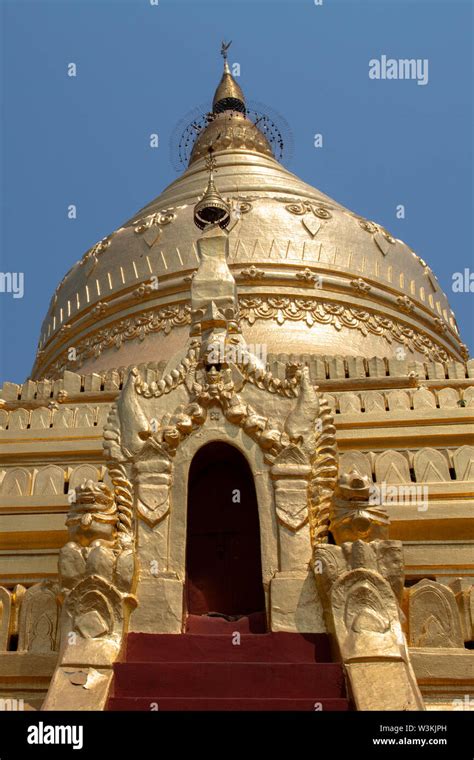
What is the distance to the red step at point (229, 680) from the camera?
7754 mm

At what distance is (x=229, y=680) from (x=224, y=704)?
369 mm

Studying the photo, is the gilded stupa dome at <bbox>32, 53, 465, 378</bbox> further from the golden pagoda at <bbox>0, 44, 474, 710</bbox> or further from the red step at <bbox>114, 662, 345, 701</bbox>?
the red step at <bbox>114, 662, 345, 701</bbox>

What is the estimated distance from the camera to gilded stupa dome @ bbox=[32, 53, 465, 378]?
19922 mm

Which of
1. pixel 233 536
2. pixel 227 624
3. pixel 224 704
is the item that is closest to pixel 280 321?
pixel 233 536

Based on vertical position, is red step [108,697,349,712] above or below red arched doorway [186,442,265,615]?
below

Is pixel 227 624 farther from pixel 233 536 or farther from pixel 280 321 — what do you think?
pixel 280 321

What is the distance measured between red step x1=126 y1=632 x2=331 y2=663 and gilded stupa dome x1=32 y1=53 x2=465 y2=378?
417 inches

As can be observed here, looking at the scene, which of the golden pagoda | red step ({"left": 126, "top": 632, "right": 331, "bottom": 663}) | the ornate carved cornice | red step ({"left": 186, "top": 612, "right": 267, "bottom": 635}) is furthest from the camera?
the ornate carved cornice

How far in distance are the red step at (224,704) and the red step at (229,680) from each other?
0.21 metres

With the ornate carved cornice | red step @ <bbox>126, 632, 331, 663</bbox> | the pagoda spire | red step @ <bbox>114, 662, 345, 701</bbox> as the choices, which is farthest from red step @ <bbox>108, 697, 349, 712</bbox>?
the pagoda spire

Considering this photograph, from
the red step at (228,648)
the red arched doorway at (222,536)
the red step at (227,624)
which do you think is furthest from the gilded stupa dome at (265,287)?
the red step at (228,648)

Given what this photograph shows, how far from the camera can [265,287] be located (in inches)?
801
